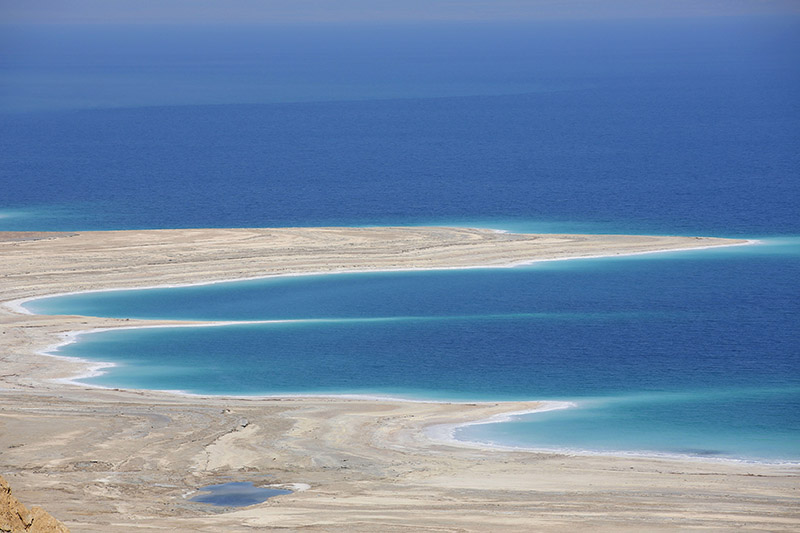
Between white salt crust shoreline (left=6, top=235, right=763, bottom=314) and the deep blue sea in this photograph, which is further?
white salt crust shoreline (left=6, top=235, right=763, bottom=314)

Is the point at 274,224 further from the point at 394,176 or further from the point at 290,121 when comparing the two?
the point at 290,121

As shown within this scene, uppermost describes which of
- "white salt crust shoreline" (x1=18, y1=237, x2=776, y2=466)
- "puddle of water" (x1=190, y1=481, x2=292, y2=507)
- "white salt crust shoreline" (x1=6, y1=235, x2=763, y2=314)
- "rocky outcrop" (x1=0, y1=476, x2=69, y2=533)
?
"white salt crust shoreline" (x1=6, y1=235, x2=763, y2=314)

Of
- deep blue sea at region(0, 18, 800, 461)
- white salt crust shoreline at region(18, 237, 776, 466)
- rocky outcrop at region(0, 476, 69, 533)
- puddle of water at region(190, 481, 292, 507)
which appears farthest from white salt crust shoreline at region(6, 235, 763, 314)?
rocky outcrop at region(0, 476, 69, 533)

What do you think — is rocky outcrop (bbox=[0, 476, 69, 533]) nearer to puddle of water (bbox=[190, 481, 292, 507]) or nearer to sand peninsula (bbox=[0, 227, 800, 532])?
sand peninsula (bbox=[0, 227, 800, 532])

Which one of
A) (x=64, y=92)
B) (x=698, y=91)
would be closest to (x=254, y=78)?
(x=64, y=92)

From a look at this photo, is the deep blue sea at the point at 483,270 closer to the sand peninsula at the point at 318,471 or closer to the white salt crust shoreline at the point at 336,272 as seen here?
the white salt crust shoreline at the point at 336,272

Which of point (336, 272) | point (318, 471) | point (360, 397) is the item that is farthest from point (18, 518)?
point (336, 272)

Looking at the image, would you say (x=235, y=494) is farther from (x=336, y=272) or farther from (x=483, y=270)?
(x=483, y=270)
